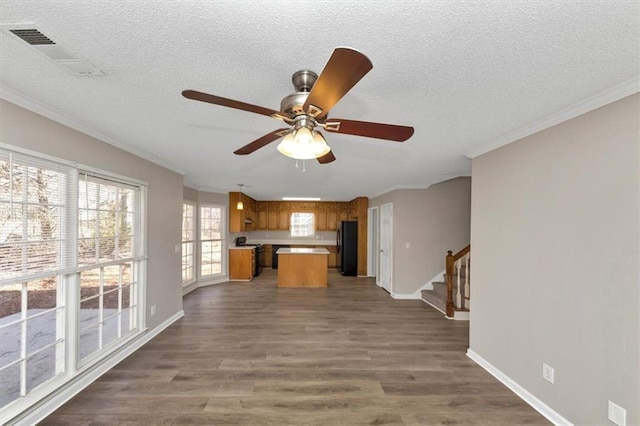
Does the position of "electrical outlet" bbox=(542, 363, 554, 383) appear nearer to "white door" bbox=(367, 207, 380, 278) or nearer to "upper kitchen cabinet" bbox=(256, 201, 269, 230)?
"white door" bbox=(367, 207, 380, 278)

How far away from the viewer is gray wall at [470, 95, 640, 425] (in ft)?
5.31

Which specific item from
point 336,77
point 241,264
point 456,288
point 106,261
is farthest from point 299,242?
point 336,77

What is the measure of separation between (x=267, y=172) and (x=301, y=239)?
5.05m

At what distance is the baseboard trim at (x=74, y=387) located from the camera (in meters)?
1.94

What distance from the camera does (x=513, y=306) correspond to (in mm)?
2441

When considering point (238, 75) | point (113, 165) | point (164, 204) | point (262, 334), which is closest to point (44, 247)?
point (113, 165)

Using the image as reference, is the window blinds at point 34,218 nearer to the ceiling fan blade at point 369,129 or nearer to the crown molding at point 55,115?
the crown molding at point 55,115

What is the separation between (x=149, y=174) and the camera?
3375mm

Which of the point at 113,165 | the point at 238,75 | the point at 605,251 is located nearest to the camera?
the point at 238,75

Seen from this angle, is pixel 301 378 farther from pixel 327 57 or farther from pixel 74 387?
pixel 327 57

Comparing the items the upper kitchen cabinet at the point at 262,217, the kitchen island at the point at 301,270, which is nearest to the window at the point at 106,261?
the kitchen island at the point at 301,270

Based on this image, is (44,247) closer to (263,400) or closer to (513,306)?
(263,400)

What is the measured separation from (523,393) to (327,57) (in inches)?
121

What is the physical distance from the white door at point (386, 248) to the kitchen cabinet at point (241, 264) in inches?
131
